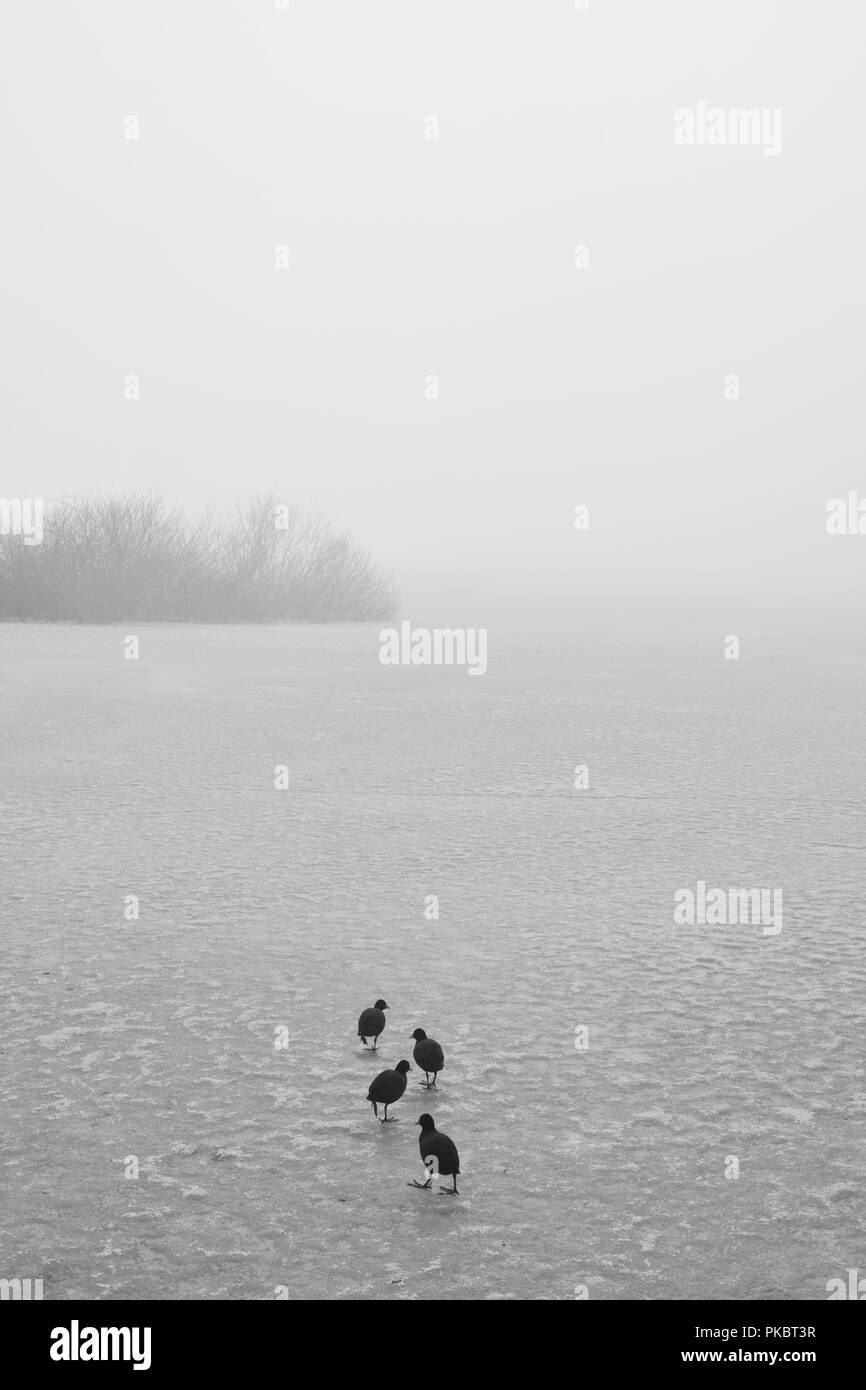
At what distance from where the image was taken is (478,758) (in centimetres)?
1590

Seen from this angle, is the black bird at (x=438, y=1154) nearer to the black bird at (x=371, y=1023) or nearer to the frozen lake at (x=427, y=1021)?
the frozen lake at (x=427, y=1021)

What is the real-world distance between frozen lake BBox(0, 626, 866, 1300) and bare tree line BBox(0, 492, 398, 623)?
2776cm

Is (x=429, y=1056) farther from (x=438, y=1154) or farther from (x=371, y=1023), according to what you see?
(x=438, y=1154)

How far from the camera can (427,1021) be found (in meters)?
6.43

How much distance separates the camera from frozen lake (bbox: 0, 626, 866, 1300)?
4.10 metres

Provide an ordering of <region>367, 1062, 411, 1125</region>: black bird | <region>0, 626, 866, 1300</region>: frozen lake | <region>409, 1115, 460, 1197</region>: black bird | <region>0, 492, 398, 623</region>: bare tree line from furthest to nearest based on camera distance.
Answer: <region>0, 492, 398, 623</region>: bare tree line < <region>367, 1062, 411, 1125</region>: black bird < <region>409, 1115, 460, 1197</region>: black bird < <region>0, 626, 866, 1300</region>: frozen lake

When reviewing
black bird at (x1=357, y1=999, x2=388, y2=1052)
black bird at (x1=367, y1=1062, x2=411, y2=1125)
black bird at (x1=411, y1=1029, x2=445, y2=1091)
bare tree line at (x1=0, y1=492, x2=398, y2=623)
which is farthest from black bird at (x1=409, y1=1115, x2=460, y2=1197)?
bare tree line at (x1=0, y1=492, x2=398, y2=623)

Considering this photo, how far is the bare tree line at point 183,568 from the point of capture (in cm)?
4200

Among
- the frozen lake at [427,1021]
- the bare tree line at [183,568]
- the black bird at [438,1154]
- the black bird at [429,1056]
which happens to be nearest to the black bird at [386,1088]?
the frozen lake at [427,1021]

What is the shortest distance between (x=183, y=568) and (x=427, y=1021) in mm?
39591

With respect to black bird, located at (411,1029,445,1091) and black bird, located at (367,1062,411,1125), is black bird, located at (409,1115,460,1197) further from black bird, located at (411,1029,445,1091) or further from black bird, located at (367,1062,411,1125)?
black bird, located at (411,1029,445,1091)

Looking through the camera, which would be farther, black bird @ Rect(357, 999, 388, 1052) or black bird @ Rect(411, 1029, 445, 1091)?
black bird @ Rect(357, 999, 388, 1052)

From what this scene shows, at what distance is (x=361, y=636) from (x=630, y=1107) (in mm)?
34591
